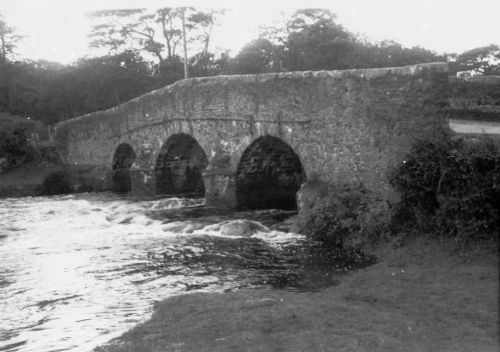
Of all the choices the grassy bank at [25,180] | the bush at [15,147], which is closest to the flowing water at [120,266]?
the grassy bank at [25,180]

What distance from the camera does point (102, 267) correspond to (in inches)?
403

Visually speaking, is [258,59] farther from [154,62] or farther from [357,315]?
[357,315]

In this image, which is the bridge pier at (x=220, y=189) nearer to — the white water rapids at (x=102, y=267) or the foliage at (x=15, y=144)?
the white water rapids at (x=102, y=267)

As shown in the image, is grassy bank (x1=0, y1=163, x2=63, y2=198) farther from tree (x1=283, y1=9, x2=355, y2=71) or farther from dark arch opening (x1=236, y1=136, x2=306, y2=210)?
tree (x1=283, y1=9, x2=355, y2=71)

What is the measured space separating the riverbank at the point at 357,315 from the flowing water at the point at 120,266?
62cm

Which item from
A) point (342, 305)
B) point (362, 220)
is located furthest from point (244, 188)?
point (342, 305)

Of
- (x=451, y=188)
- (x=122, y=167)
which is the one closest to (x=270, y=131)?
(x=451, y=188)

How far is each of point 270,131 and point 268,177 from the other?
8.34 feet

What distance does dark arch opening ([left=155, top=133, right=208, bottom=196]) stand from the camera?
21422 millimetres

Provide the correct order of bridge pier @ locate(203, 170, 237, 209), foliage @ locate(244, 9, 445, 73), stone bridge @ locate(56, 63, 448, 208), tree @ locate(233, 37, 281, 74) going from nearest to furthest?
stone bridge @ locate(56, 63, 448, 208)
bridge pier @ locate(203, 170, 237, 209)
foliage @ locate(244, 9, 445, 73)
tree @ locate(233, 37, 281, 74)

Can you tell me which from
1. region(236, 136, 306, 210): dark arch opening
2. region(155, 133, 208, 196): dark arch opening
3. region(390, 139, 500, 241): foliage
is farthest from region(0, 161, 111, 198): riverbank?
region(390, 139, 500, 241): foliage

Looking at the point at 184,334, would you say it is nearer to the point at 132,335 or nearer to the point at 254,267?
the point at 132,335

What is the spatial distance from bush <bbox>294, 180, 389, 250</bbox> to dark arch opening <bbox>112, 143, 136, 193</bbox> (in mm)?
14625

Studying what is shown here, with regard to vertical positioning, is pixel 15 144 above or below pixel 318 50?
below
